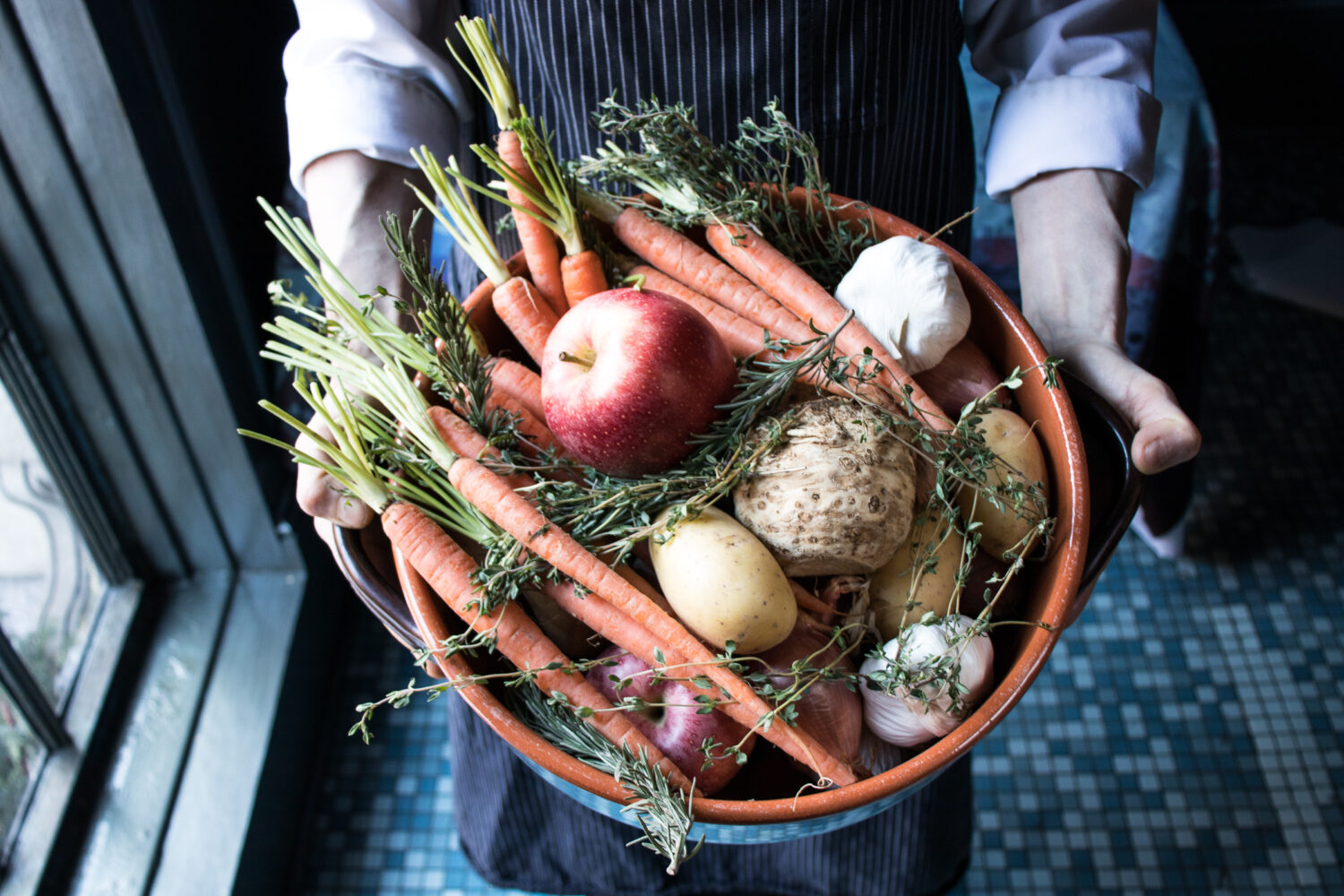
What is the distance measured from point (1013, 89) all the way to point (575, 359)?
552mm

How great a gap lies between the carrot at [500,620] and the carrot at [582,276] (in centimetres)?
21

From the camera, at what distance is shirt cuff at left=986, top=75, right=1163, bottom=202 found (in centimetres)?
86

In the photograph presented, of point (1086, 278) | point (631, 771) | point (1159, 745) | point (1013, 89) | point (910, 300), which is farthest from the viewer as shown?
point (1159, 745)

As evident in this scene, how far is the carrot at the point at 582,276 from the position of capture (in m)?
0.73

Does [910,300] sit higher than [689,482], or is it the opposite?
[910,300]

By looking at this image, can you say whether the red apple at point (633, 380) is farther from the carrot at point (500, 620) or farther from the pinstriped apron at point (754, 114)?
the pinstriped apron at point (754, 114)

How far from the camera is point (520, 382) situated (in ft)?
2.40

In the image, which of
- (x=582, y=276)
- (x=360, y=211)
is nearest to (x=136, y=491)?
(x=360, y=211)

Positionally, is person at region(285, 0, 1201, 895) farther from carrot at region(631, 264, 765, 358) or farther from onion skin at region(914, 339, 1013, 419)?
carrot at region(631, 264, 765, 358)

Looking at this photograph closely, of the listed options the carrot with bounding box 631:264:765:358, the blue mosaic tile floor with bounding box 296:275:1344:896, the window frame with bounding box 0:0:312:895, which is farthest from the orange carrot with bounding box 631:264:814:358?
the blue mosaic tile floor with bounding box 296:275:1344:896

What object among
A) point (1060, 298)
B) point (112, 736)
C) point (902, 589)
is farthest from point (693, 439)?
point (112, 736)

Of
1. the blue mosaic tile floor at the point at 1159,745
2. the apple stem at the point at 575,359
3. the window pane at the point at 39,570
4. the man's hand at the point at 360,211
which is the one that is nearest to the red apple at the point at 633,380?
the apple stem at the point at 575,359

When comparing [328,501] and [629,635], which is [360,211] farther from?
[629,635]

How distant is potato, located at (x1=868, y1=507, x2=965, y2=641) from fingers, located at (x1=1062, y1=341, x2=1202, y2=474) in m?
0.14
